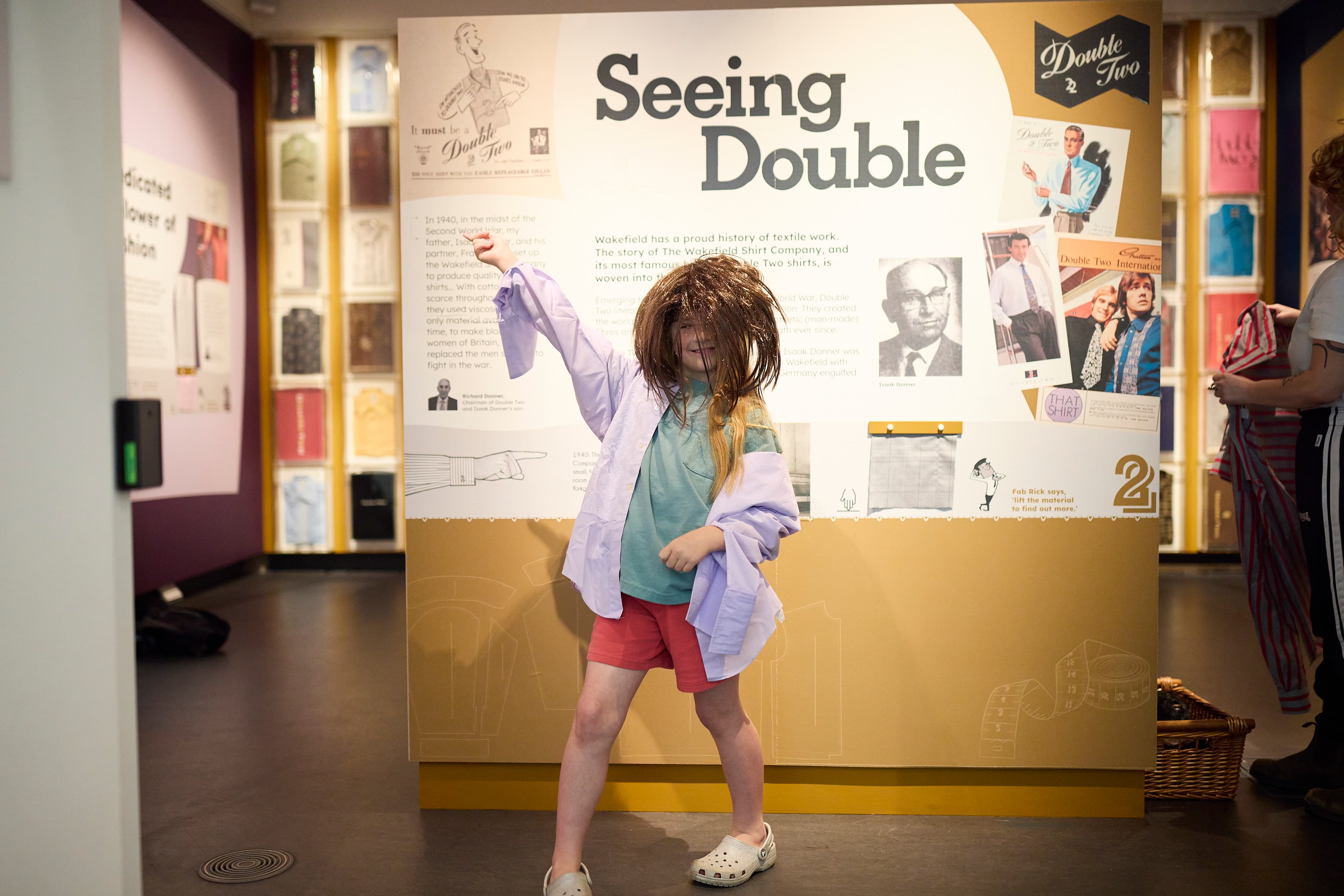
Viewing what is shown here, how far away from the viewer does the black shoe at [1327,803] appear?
2.68 meters

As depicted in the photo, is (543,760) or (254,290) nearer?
(543,760)

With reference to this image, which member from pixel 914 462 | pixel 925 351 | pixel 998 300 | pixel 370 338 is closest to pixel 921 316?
pixel 925 351

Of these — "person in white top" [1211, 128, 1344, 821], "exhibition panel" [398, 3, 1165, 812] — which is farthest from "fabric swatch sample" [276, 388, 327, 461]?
"person in white top" [1211, 128, 1344, 821]

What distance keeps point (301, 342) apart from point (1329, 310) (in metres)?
6.07

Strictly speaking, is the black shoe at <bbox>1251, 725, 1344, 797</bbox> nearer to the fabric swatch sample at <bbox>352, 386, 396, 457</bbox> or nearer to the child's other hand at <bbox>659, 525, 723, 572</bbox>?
the child's other hand at <bbox>659, 525, 723, 572</bbox>

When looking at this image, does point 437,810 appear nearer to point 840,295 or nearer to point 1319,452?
point 840,295

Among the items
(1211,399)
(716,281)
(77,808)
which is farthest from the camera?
(1211,399)

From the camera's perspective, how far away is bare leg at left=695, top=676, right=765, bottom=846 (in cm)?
229

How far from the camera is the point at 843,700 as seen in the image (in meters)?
2.72

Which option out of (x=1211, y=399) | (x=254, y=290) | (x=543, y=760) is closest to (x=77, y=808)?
(x=543, y=760)

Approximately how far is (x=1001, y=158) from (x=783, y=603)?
51.5 inches

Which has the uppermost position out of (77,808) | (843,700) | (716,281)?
(716,281)

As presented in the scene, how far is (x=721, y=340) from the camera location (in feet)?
7.08

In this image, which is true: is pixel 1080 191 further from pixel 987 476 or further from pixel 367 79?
pixel 367 79
